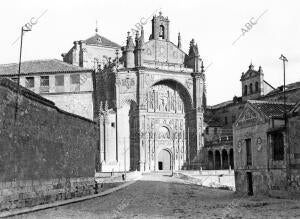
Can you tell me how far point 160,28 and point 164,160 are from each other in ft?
66.5

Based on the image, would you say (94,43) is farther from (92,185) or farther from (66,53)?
(92,185)

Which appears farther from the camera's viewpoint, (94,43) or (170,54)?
(94,43)

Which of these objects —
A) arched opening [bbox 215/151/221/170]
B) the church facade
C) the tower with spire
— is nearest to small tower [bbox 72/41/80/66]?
the tower with spire

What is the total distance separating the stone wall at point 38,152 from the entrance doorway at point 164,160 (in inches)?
1541

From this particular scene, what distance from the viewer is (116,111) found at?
205 feet

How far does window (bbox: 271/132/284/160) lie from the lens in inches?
928

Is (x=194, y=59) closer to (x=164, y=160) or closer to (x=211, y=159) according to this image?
(x=211, y=159)

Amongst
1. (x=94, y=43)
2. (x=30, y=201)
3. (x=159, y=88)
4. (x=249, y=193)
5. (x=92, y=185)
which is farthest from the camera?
(x=94, y=43)

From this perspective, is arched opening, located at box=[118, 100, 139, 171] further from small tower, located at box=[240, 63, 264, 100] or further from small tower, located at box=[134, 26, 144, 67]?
small tower, located at box=[240, 63, 264, 100]

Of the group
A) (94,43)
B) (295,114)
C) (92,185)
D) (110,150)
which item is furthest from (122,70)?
(295,114)

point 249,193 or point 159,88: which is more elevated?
point 159,88

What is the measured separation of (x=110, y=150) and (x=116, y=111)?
537 centimetres

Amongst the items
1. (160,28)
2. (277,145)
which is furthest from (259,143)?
(160,28)

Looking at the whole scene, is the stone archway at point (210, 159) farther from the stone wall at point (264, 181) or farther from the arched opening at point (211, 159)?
the stone wall at point (264, 181)
